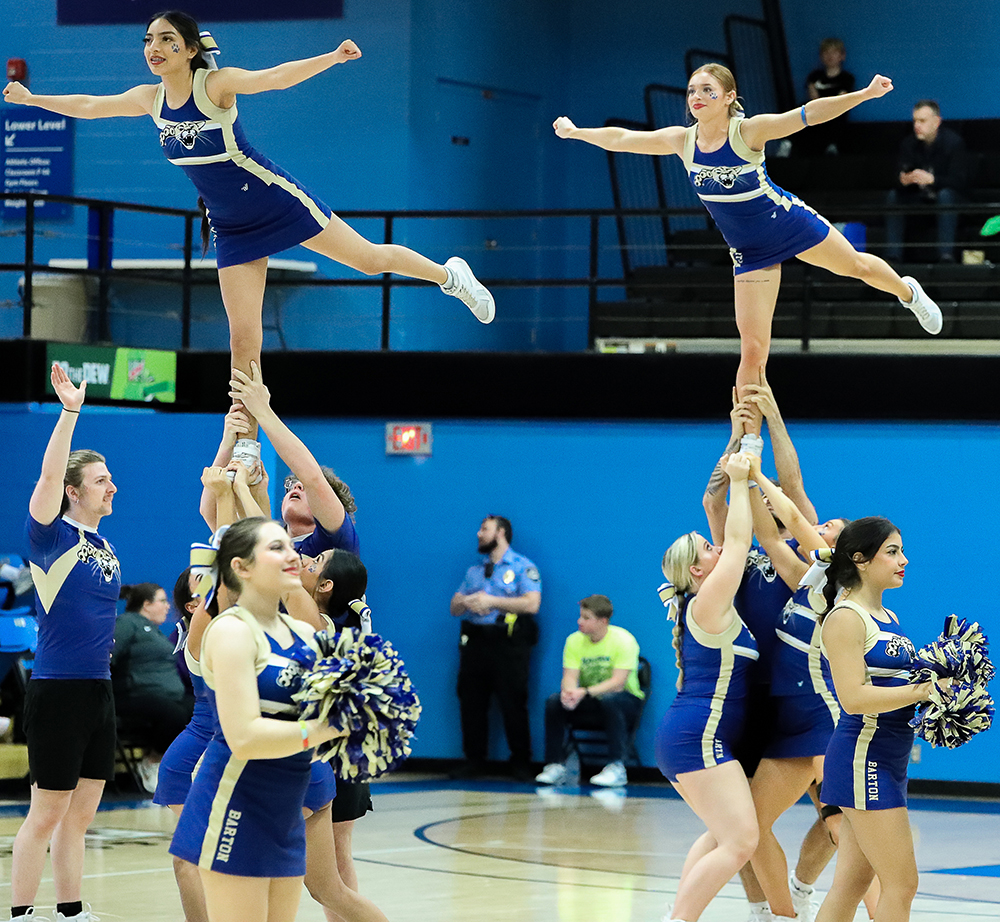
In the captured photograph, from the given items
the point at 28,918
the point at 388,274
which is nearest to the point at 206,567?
the point at 28,918

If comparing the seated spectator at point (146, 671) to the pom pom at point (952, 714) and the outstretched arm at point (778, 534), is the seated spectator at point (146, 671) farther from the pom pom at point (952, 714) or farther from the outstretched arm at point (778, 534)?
the pom pom at point (952, 714)

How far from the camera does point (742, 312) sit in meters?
5.93

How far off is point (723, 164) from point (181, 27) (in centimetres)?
178

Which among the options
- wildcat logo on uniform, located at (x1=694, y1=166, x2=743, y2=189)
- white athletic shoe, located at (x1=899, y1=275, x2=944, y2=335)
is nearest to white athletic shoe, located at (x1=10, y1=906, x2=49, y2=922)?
wildcat logo on uniform, located at (x1=694, y1=166, x2=743, y2=189)

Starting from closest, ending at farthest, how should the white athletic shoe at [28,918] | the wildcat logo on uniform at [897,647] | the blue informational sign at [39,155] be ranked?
the wildcat logo on uniform at [897,647], the white athletic shoe at [28,918], the blue informational sign at [39,155]

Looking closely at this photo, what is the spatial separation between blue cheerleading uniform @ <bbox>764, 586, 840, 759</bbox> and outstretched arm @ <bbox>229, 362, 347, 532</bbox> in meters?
1.67

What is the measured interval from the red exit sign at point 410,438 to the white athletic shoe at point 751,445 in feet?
21.1

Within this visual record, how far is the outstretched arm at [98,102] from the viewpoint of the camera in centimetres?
541

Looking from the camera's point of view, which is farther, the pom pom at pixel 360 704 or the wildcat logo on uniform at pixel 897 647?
the wildcat logo on uniform at pixel 897 647

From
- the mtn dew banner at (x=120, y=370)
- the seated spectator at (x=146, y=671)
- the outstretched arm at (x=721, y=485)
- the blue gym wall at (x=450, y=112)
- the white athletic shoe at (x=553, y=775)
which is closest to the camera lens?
the outstretched arm at (x=721, y=485)

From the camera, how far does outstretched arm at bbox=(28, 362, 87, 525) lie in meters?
5.97

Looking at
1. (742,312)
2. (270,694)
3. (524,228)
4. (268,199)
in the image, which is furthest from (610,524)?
(270,694)

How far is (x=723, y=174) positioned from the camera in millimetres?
5613

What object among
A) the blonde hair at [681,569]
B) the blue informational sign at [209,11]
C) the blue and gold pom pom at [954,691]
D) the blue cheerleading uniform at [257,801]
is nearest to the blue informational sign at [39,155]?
the blue informational sign at [209,11]
